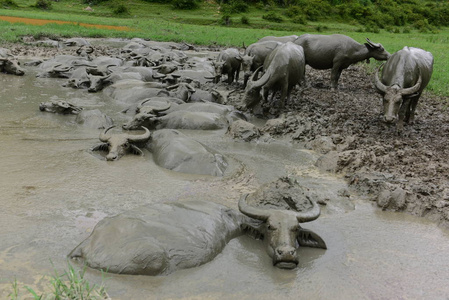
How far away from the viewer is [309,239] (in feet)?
14.0

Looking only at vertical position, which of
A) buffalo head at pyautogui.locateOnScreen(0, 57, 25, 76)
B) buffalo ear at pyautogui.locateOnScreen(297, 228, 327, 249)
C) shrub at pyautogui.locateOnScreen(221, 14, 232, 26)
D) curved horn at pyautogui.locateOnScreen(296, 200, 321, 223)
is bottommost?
shrub at pyautogui.locateOnScreen(221, 14, 232, 26)

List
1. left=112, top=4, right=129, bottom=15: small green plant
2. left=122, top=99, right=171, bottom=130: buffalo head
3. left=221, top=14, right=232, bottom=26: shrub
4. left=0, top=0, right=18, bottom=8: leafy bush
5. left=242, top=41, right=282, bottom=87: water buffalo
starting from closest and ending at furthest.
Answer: left=122, top=99, right=171, bottom=130: buffalo head, left=242, top=41, right=282, bottom=87: water buffalo, left=0, top=0, right=18, bottom=8: leafy bush, left=221, top=14, right=232, bottom=26: shrub, left=112, top=4, right=129, bottom=15: small green plant

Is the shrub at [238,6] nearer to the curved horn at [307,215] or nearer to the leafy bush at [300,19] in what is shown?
the leafy bush at [300,19]

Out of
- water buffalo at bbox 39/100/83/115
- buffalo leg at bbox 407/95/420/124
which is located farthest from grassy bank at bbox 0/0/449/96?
water buffalo at bbox 39/100/83/115

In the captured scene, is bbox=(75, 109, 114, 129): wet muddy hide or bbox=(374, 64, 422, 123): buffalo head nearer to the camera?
bbox=(374, 64, 422, 123): buffalo head

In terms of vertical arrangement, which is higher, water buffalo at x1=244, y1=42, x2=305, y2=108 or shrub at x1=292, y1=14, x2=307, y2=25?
water buffalo at x1=244, y1=42, x2=305, y2=108

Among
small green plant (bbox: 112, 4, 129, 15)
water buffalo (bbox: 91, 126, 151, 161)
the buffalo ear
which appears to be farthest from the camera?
small green plant (bbox: 112, 4, 129, 15)

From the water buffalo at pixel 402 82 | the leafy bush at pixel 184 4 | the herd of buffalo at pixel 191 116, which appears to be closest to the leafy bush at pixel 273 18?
the leafy bush at pixel 184 4

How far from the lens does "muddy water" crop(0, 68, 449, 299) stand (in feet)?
11.6

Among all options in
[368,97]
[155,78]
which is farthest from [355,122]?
[155,78]

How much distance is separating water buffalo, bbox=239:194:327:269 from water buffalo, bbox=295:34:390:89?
29.8 ft

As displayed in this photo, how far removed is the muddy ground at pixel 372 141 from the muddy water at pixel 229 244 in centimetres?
28

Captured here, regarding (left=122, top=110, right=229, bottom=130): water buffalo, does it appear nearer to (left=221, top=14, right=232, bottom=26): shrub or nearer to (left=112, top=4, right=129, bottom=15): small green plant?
(left=221, top=14, right=232, bottom=26): shrub

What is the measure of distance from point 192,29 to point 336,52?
22.8 m
